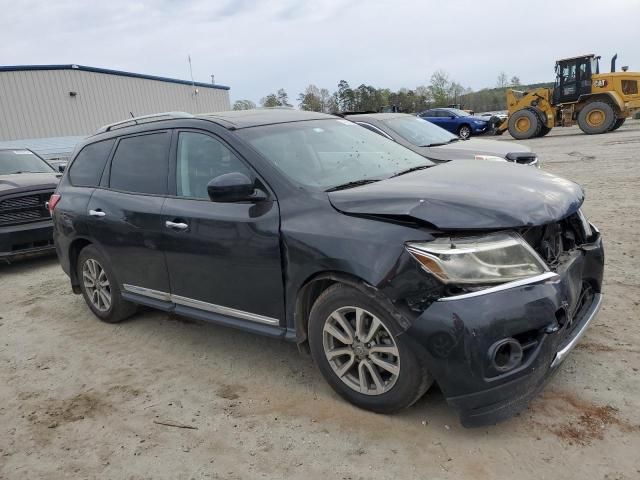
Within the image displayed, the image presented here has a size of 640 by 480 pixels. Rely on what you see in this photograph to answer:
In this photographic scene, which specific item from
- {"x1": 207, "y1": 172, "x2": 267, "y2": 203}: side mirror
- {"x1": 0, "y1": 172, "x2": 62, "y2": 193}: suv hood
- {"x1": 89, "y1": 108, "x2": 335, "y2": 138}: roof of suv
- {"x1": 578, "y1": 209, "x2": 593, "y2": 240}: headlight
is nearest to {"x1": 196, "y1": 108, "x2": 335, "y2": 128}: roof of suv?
{"x1": 89, "y1": 108, "x2": 335, "y2": 138}: roof of suv

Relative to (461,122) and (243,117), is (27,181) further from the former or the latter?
(461,122)

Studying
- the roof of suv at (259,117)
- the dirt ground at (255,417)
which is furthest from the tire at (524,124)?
the roof of suv at (259,117)

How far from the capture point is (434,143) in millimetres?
8539

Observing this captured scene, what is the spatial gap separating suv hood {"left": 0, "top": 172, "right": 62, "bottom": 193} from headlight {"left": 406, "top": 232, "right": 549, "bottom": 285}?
6.47 m

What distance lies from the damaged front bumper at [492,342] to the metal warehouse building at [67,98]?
2759cm

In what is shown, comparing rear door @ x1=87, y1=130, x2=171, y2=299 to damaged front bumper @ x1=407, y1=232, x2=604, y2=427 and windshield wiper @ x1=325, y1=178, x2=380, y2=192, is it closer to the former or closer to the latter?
windshield wiper @ x1=325, y1=178, x2=380, y2=192

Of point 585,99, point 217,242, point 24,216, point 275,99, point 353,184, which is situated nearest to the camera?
point 353,184

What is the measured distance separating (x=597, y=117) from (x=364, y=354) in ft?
70.9

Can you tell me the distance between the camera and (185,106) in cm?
3653

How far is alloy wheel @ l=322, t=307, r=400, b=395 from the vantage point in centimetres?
289

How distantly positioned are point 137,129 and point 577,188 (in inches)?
137

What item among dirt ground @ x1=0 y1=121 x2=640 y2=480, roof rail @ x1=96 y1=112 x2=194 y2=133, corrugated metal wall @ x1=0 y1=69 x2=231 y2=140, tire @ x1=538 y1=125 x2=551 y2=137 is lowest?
dirt ground @ x1=0 y1=121 x2=640 y2=480

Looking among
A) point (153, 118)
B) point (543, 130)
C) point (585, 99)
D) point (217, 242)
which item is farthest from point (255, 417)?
point (543, 130)

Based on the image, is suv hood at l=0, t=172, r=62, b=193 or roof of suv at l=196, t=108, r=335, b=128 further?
suv hood at l=0, t=172, r=62, b=193
